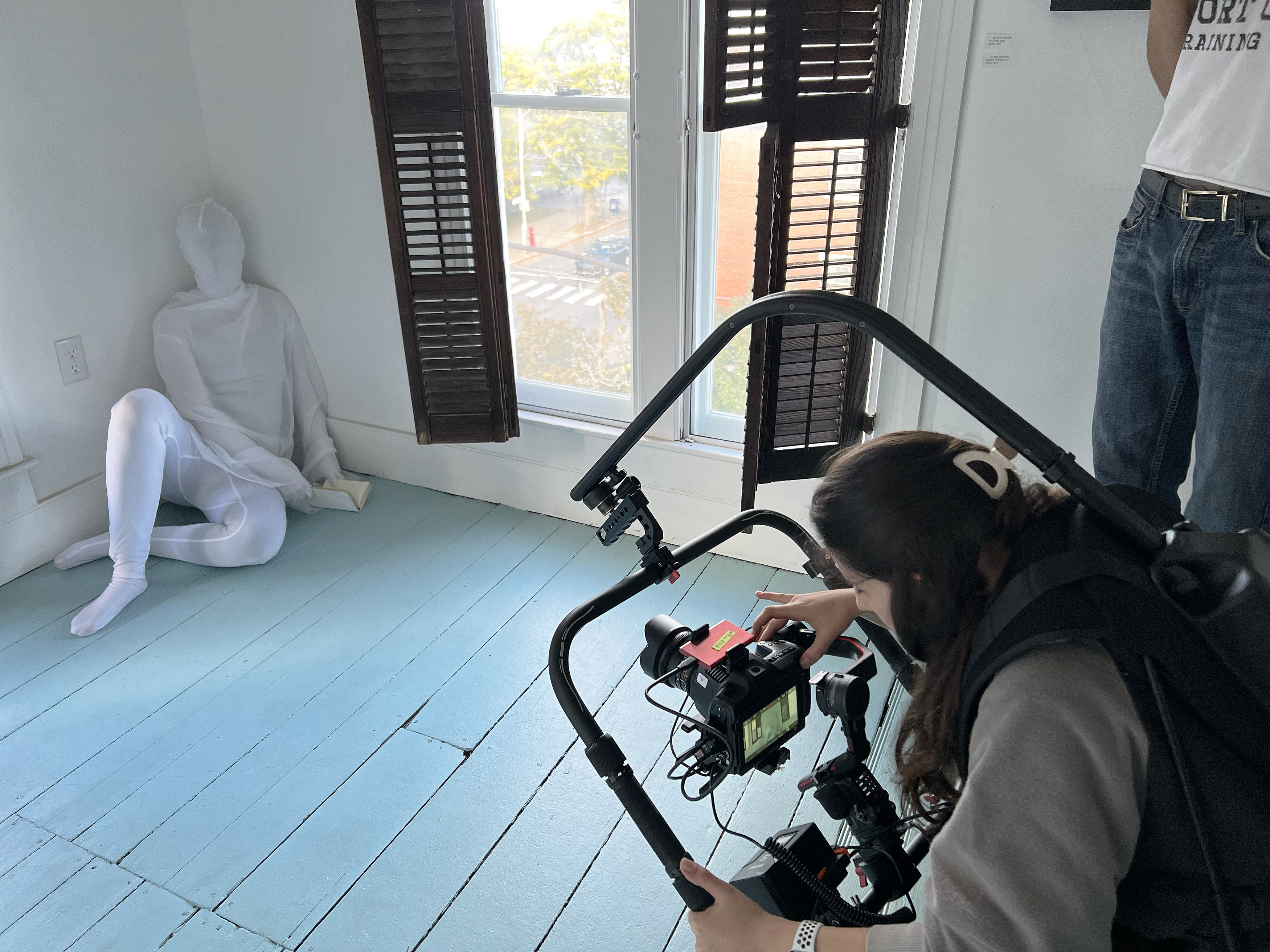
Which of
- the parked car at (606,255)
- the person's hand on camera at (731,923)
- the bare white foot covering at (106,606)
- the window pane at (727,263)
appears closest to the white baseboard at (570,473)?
the window pane at (727,263)

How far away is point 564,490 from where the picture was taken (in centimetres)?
274

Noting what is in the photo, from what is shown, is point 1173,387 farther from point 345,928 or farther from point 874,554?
point 345,928

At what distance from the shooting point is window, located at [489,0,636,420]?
228 cm

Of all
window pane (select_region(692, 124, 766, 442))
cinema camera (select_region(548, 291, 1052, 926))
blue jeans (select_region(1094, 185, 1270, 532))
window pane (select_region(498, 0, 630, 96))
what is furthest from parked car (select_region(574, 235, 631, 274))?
cinema camera (select_region(548, 291, 1052, 926))

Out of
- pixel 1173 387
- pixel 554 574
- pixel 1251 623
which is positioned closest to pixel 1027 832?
pixel 1251 623

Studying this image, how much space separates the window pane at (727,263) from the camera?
2.23 metres

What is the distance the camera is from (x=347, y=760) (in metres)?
1.83

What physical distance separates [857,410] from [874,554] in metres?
1.25

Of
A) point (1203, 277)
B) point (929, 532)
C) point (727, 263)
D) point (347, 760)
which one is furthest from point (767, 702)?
point (727, 263)

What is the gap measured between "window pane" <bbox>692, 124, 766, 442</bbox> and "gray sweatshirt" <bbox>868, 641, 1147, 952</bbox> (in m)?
1.46

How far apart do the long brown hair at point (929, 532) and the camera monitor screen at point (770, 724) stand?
18 cm

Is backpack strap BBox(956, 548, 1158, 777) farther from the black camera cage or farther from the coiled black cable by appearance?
the coiled black cable

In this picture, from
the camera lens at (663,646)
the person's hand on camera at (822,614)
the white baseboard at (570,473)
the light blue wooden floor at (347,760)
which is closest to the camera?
the camera lens at (663,646)

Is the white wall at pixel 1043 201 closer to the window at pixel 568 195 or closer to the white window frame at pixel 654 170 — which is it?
the white window frame at pixel 654 170
